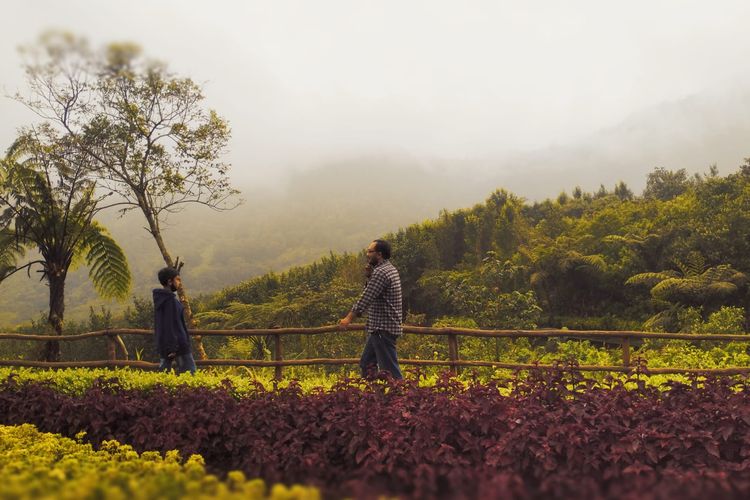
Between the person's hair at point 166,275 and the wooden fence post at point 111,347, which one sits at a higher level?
the person's hair at point 166,275

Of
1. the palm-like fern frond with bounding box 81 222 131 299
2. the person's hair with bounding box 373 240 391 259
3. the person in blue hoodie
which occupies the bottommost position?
the person in blue hoodie

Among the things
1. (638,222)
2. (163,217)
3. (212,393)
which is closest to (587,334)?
(212,393)

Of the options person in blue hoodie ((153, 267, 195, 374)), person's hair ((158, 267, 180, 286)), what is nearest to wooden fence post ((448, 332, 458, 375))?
person in blue hoodie ((153, 267, 195, 374))

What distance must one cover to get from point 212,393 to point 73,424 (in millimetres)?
1545

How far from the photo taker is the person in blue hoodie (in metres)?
7.36

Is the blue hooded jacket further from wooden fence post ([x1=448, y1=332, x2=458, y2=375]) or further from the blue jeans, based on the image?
wooden fence post ([x1=448, y1=332, x2=458, y2=375])

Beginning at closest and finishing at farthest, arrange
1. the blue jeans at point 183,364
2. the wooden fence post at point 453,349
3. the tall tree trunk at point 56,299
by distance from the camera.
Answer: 1. the blue jeans at point 183,364
2. the wooden fence post at point 453,349
3. the tall tree trunk at point 56,299

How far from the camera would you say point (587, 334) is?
308 inches

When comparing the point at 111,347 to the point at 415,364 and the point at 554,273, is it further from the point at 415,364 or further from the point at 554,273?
the point at 554,273

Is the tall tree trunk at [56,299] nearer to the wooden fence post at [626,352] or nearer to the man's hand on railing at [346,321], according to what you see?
the man's hand on railing at [346,321]

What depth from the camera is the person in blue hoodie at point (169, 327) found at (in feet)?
24.2

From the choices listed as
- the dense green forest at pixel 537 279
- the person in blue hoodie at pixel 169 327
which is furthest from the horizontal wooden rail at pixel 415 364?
the dense green forest at pixel 537 279

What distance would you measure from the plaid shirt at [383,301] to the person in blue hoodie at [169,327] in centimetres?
258

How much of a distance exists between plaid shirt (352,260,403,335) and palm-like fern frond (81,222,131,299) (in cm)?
1583
